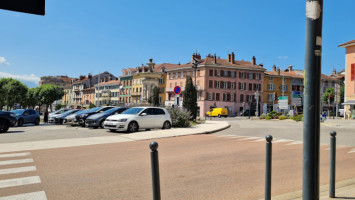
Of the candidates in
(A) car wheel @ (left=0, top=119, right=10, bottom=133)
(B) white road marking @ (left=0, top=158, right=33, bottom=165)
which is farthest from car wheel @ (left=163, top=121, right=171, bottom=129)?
(B) white road marking @ (left=0, top=158, right=33, bottom=165)

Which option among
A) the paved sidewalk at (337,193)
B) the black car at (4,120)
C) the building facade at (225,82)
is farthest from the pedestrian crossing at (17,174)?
the building facade at (225,82)

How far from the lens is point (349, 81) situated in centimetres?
4828

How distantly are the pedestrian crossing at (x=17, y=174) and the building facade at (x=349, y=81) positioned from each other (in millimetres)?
49131

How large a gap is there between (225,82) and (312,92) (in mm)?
66525

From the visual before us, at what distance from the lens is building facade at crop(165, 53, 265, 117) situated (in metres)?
67.2

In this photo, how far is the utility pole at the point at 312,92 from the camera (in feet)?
10.2

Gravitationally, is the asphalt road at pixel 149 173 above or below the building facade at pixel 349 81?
below

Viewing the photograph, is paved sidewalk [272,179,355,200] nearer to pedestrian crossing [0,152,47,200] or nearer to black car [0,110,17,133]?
pedestrian crossing [0,152,47,200]

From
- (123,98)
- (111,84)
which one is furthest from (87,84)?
(123,98)

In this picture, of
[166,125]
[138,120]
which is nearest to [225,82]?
[166,125]

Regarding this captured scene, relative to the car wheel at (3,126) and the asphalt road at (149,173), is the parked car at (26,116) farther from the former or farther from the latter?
the asphalt road at (149,173)

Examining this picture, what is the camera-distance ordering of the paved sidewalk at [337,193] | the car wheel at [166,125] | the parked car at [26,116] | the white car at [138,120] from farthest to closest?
1. the parked car at [26,116]
2. the car wheel at [166,125]
3. the white car at [138,120]
4. the paved sidewalk at [337,193]

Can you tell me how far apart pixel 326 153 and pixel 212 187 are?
5772 millimetres

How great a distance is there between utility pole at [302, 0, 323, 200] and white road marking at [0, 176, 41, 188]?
4.70 meters
